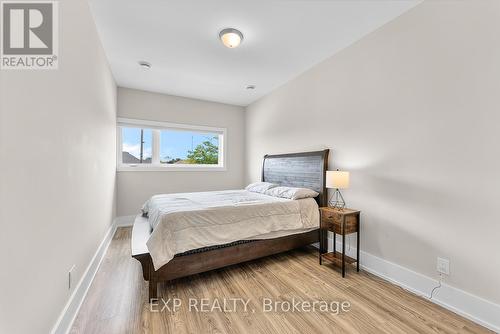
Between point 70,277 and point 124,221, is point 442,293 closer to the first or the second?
point 70,277

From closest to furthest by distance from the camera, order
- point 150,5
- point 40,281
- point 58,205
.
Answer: point 40,281
point 58,205
point 150,5

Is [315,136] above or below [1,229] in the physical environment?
above

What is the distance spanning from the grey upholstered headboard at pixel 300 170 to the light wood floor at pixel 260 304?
107 centimetres

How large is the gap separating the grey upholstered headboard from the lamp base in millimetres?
78

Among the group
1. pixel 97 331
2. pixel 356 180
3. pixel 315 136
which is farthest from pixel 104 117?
pixel 356 180

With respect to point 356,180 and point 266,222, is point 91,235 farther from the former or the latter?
point 356,180

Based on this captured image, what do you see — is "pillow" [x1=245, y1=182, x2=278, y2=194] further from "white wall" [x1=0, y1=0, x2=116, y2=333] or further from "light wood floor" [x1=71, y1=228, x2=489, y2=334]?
"white wall" [x1=0, y1=0, x2=116, y2=333]

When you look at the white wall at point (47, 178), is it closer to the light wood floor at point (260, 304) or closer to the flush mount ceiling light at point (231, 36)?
the light wood floor at point (260, 304)

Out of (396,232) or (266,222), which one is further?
(266,222)

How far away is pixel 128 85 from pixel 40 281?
3.60 metres

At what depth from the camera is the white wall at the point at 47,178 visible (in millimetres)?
939

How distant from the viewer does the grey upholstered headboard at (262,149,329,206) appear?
2.87 m

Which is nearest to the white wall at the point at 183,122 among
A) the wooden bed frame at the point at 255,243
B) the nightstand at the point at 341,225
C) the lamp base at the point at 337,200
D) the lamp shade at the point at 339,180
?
the wooden bed frame at the point at 255,243

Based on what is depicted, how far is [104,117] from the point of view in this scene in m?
2.79
